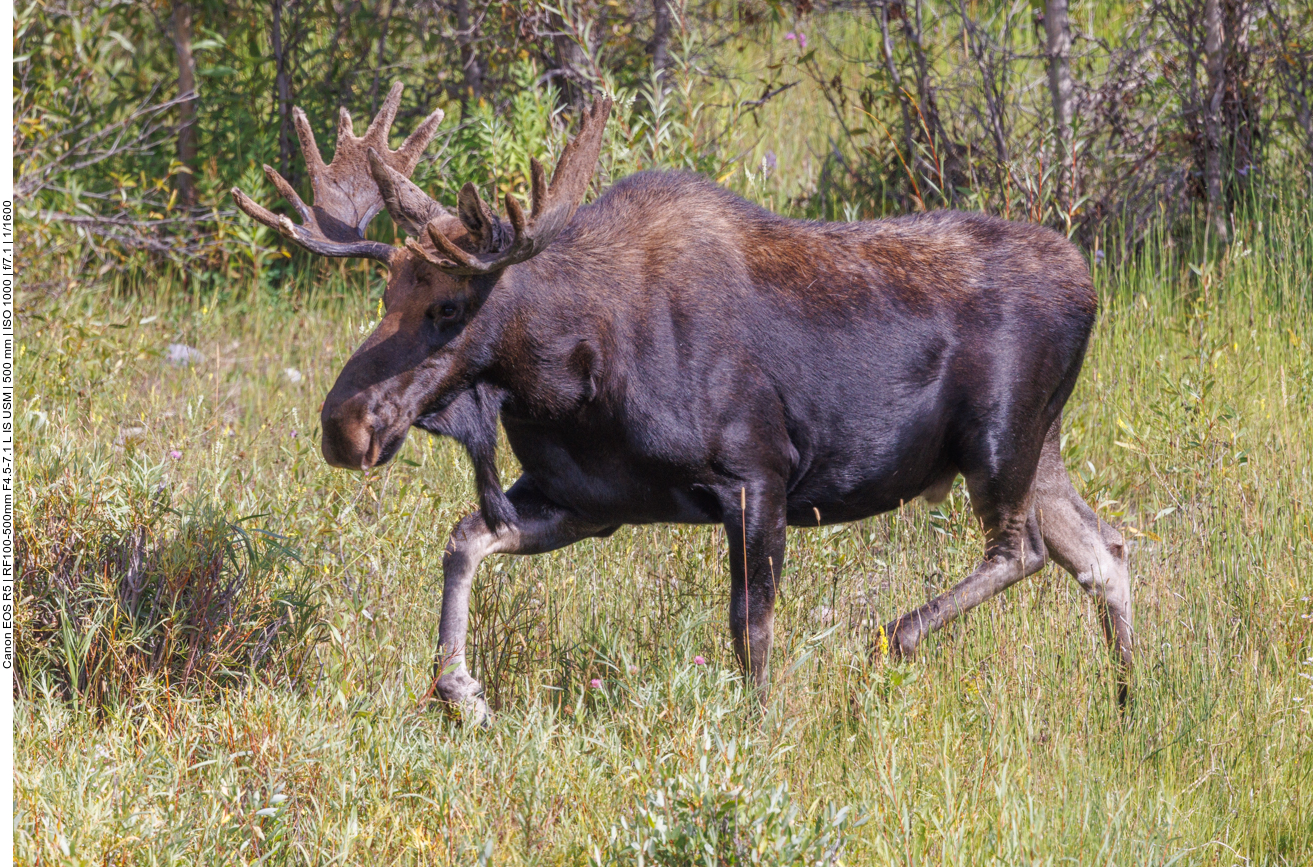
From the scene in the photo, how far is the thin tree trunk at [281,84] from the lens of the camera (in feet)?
31.1

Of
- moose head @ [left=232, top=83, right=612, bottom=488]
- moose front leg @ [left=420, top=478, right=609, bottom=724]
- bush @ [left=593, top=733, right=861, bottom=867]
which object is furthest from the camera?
moose front leg @ [left=420, top=478, right=609, bottom=724]

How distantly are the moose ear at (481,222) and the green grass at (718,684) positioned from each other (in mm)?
1220

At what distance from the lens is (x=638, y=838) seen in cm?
315

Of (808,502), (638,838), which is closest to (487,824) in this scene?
(638,838)

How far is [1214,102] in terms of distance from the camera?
26.6 ft

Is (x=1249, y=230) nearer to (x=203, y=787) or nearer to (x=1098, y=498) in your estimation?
(x=1098, y=498)

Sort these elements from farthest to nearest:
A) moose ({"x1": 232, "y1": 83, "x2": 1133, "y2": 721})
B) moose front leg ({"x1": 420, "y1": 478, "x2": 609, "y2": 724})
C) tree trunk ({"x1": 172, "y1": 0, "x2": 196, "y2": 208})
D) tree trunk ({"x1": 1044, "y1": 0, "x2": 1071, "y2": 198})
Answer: tree trunk ({"x1": 172, "y1": 0, "x2": 196, "y2": 208}) < tree trunk ({"x1": 1044, "y1": 0, "x2": 1071, "y2": 198}) < moose front leg ({"x1": 420, "y1": 478, "x2": 609, "y2": 724}) < moose ({"x1": 232, "y1": 83, "x2": 1133, "y2": 721})

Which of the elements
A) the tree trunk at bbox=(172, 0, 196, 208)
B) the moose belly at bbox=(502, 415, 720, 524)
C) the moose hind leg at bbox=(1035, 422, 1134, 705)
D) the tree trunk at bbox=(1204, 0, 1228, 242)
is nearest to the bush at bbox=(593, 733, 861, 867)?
the moose belly at bbox=(502, 415, 720, 524)

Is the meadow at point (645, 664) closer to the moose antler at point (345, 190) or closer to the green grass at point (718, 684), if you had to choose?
the green grass at point (718, 684)

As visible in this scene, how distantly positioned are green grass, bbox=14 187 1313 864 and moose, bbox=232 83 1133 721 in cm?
29

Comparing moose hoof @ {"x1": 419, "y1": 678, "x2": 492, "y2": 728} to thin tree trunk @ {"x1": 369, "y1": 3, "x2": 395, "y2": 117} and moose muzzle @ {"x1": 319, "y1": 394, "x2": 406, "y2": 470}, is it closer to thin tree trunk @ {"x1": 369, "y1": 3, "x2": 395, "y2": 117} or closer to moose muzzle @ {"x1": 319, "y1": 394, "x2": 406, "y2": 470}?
moose muzzle @ {"x1": 319, "y1": 394, "x2": 406, "y2": 470}

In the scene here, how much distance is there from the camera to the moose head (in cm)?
395

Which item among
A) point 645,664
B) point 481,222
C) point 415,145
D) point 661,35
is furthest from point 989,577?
point 661,35

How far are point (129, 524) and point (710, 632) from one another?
2.00 m
